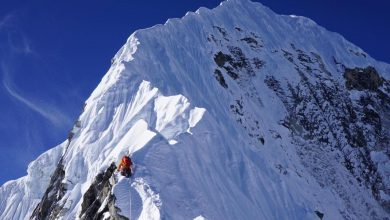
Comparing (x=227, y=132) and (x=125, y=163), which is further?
(x=227, y=132)

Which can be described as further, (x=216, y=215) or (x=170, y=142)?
(x=170, y=142)

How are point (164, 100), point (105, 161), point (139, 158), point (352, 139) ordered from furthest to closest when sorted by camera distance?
point (352, 139)
point (164, 100)
point (105, 161)
point (139, 158)

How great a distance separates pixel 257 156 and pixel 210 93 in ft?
24.2

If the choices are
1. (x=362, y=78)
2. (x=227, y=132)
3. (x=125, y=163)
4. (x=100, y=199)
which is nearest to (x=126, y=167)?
(x=125, y=163)

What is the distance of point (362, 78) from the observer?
57719 millimetres

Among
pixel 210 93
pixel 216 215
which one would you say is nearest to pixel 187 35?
pixel 210 93

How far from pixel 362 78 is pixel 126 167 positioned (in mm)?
38274

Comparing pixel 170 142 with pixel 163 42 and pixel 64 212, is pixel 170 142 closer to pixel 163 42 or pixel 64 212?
pixel 64 212

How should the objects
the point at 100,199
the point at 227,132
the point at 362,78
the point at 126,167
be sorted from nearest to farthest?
the point at 126,167 → the point at 100,199 → the point at 227,132 → the point at 362,78

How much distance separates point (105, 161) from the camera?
29.0 metres

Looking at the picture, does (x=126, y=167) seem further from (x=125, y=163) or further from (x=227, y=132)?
(x=227, y=132)

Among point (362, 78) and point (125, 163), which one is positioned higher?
point (362, 78)

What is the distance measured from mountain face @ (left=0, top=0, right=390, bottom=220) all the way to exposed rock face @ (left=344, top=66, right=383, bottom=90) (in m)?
0.20

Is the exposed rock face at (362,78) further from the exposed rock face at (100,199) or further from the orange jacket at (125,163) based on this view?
the orange jacket at (125,163)
